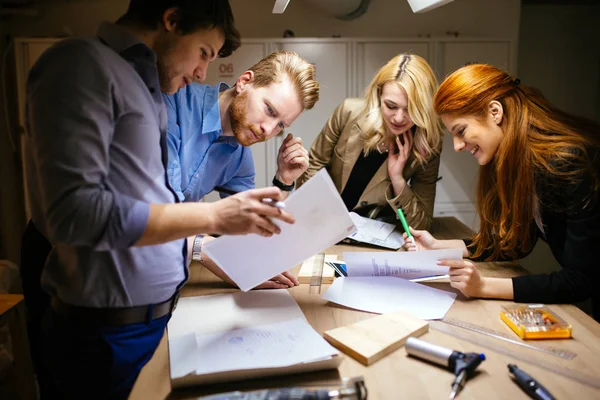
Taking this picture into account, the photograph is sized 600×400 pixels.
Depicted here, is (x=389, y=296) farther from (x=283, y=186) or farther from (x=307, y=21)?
(x=307, y=21)

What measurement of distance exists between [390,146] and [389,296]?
979 mm

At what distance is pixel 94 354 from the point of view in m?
0.95

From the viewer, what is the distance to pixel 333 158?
87.2 inches

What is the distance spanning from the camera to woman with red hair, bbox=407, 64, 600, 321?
3.98 ft

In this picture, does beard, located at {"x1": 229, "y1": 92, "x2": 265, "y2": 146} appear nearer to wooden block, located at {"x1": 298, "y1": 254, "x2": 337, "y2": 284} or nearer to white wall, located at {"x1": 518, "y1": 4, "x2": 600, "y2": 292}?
wooden block, located at {"x1": 298, "y1": 254, "x2": 337, "y2": 284}

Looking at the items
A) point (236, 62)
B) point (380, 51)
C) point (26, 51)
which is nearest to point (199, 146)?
point (236, 62)

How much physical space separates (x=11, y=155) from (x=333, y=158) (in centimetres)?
235

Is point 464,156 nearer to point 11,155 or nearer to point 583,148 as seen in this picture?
point 583,148

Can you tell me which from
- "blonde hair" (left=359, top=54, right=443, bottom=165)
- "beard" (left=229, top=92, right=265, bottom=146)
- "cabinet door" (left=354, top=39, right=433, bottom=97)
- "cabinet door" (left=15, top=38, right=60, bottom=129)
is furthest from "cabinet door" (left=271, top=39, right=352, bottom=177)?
"beard" (left=229, top=92, right=265, bottom=146)

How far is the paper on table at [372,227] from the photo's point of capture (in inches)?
69.4

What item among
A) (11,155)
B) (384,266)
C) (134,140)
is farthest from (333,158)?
(11,155)

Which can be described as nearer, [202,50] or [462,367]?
[462,367]

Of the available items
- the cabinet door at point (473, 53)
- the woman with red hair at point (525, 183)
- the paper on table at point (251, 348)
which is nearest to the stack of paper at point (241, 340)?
the paper on table at point (251, 348)

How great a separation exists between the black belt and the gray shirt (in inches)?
0.7
